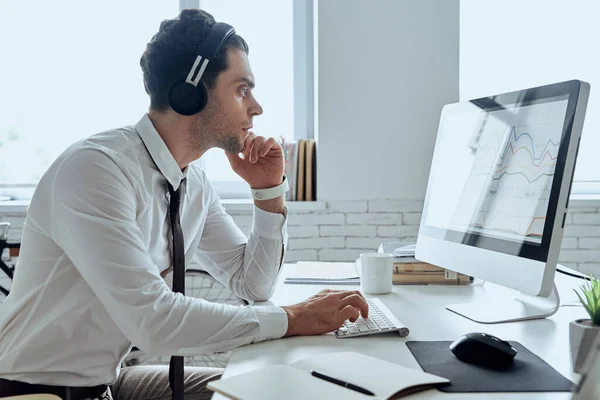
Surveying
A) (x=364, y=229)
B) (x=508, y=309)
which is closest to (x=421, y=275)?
(x=508, y=309)

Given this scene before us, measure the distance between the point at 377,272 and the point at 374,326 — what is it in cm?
38

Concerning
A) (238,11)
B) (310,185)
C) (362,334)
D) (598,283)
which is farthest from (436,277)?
(238,11)

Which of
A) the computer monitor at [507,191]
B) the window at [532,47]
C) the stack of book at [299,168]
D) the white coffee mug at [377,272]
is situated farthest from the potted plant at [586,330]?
the window at [532,47]

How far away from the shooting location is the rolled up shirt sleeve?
1.03 m

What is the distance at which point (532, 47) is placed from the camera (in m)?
2.96

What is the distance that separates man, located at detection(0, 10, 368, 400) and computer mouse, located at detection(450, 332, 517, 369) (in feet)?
0.81

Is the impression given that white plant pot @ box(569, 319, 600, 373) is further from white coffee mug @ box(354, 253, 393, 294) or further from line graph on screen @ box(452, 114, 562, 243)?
white coffee mug @ box(354, 253, 393, 294)

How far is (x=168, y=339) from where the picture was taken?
3.35 feet

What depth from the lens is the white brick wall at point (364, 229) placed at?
2760mm

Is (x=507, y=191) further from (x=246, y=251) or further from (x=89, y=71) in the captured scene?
(x=89, y=71)

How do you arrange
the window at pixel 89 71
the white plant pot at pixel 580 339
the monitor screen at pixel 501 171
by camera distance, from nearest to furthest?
1. the white plant pot at pixel 580 339
2. the monitor screen at pixel 501 171
3. the window at pixel 89 71

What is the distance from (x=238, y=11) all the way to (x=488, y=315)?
2.29 meters

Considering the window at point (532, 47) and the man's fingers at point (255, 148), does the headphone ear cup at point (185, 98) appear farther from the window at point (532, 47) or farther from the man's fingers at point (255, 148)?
the window at point (532, 47)

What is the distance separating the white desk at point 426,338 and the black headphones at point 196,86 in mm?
503
